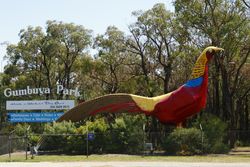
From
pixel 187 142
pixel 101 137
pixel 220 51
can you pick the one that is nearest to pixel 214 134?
pixel 187 142

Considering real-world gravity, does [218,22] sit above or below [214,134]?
above

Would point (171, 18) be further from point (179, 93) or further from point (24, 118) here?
point (24, 118)

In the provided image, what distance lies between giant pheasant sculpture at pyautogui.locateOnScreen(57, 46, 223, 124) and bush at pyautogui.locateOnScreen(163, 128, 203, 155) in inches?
83.0

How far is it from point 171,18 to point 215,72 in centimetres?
649

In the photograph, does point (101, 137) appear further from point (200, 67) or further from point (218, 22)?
point (218, 22)

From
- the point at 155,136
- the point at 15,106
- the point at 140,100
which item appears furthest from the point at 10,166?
the point at 15,106

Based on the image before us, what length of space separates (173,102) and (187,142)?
3.34 metres

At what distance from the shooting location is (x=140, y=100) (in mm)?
35312

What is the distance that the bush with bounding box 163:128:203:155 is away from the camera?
3212 cm

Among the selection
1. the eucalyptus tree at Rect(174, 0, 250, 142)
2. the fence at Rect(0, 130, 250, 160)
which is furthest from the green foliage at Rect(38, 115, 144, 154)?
the eucalyptus tree at Rect(174, 0, 250, 142)

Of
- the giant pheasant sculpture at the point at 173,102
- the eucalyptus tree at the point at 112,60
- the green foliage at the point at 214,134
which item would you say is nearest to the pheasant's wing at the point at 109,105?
the giant pheasant sculpture at the point at 173,102

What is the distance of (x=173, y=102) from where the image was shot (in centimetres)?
3428

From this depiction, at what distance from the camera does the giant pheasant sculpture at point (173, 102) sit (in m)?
34.1

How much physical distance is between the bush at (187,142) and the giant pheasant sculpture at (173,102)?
211 centimetres
